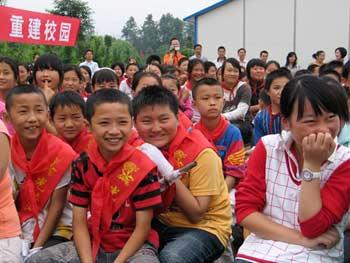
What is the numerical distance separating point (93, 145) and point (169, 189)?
0.48 meters

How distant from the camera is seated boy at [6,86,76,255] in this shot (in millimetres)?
2666

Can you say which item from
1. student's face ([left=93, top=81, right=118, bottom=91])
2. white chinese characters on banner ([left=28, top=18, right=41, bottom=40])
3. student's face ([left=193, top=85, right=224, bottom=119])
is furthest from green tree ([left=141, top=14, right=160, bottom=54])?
student's face ([left=193, top=85, right=224, bottom=119])

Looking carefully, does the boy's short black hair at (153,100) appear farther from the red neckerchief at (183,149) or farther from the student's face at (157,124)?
the red neckerchief at (183,149)

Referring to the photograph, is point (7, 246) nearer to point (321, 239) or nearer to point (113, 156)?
point (113, 156)

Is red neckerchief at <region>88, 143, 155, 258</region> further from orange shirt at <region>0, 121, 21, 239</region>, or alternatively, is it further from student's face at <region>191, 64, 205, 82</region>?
student's face at <region>191, 64, 205, 82</region>

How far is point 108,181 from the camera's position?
7.77ft

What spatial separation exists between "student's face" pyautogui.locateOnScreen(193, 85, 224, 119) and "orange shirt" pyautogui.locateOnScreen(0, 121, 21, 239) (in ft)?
5.47

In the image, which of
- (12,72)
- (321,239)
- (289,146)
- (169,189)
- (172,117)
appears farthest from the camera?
(12,72)

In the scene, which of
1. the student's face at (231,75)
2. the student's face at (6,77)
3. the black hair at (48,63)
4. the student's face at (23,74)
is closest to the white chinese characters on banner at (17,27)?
the student's face at (23,74)

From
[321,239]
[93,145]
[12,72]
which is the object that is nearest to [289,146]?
[321,239]

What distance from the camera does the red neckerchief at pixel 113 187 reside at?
92.2 inches

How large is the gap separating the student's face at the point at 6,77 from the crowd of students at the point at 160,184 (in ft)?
4.06

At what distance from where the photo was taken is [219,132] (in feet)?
11.8

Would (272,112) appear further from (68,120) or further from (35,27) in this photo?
(35,27)
